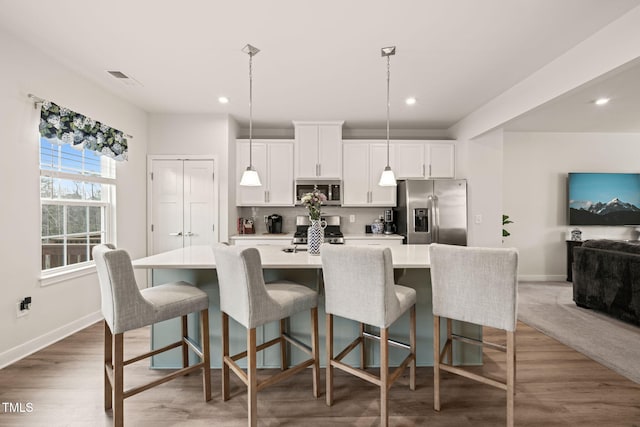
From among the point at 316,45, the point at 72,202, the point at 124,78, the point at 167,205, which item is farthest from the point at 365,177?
the point at 72,202

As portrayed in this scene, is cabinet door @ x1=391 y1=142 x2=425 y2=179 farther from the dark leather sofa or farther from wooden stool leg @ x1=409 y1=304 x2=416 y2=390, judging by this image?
wooden stool leg @ x1=409 y1=304 x2=416 y2=390

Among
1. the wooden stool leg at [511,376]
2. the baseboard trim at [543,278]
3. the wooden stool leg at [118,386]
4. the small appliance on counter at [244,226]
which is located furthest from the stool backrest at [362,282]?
the baseboard trim at [543,278]

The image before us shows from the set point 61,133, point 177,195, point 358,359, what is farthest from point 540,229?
point 61,133

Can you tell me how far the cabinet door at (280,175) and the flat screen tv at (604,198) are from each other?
4725 millimetres

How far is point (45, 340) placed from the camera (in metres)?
2.71

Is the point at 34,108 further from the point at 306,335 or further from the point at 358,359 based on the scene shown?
the point at 358,359

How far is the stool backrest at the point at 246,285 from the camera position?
1687 millimetres

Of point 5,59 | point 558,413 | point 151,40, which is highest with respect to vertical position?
point 151,40

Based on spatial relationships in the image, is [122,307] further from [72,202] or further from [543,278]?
[543,278]

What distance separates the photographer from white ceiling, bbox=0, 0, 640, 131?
206cm

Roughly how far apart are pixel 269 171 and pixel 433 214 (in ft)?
8.01

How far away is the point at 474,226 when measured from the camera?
4.40m

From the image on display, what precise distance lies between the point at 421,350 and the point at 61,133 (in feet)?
11.9

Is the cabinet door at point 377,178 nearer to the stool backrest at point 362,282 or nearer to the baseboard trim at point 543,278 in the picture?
the baseboard trim at point 543,278
